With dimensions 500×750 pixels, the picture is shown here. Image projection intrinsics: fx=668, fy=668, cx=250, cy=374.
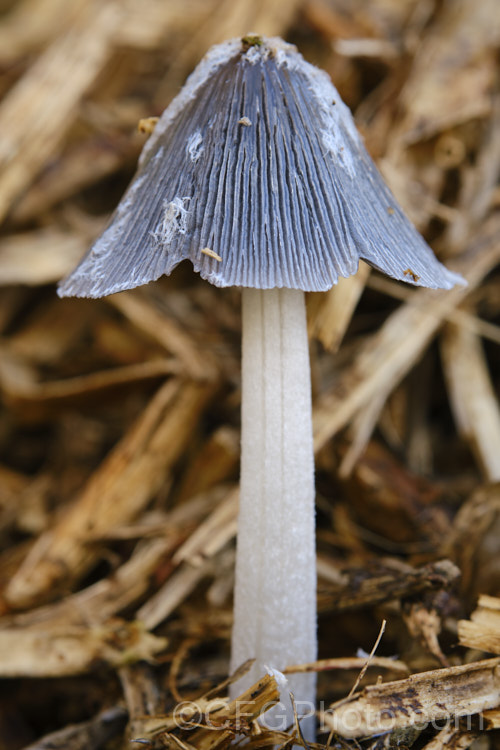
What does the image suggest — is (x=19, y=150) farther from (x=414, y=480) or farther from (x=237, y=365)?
(x=414, y=480)

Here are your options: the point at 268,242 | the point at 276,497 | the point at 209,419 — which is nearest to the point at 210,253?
the point at 268,242

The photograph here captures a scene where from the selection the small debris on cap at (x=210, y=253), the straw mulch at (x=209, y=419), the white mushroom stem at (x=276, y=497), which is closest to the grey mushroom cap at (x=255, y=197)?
the small debris on cap at (x=210, y=253)

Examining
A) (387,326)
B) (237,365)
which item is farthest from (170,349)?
(387,326)

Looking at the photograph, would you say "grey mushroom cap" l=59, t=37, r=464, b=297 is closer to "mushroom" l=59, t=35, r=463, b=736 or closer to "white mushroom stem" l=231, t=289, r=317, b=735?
"mushroom" l=59, t=35, r=463, b=736

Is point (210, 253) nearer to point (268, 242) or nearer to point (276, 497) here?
point (268, 242)

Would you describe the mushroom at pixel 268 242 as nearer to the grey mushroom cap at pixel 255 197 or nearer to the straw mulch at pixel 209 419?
the grey mushroom cap at pixel 255 197

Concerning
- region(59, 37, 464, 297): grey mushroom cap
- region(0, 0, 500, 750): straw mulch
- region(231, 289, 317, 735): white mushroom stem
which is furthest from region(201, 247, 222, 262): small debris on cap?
region(0, 0, 500, 750): straw mulch
